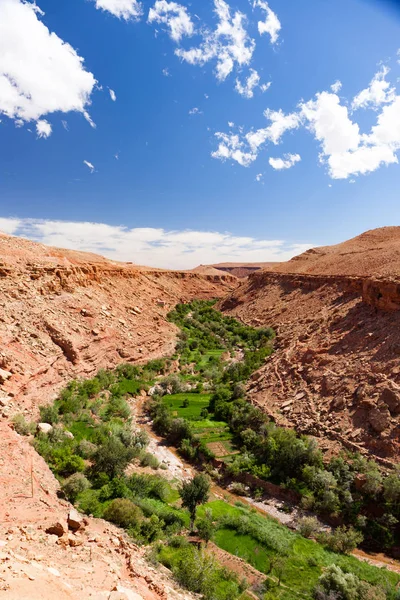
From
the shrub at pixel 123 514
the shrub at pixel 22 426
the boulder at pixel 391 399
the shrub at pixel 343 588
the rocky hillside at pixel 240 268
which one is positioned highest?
the rocky hillside at pixel 240 268

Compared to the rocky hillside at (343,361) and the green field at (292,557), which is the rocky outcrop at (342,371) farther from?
the green field at (292,557)

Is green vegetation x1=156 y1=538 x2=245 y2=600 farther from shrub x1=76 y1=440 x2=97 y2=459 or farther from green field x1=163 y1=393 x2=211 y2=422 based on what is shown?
green field x1=163 y1=393 x2=211 y2=422

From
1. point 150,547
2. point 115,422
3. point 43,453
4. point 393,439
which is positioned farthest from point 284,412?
point 43,453

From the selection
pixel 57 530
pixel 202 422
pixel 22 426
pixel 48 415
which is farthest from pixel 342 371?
pixel 22 426

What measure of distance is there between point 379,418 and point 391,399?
131cm

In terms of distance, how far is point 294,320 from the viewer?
35.1 m

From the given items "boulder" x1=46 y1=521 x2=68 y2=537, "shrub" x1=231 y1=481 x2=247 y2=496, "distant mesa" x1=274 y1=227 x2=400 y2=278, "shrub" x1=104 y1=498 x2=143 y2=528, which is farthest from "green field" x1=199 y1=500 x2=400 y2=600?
"distant mesa" x1=274 y1=227 x2=400 y2=278

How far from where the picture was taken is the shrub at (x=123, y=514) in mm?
11461

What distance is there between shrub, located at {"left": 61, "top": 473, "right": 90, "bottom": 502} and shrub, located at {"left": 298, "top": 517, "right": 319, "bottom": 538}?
29.5ft

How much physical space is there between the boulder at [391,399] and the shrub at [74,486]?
49.5ft

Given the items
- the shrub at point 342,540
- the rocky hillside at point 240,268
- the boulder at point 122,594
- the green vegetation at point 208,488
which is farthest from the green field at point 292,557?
the rocky hillside at point 240,268

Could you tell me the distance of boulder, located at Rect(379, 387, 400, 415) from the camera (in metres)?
17.0

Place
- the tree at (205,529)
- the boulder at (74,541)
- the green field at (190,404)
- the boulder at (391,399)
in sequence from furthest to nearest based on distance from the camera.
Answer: the green field at (190,404) < the boulder at (391,399) < the tree at (205,529) < the boulder at (74,541)

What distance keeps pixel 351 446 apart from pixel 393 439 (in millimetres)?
1962
